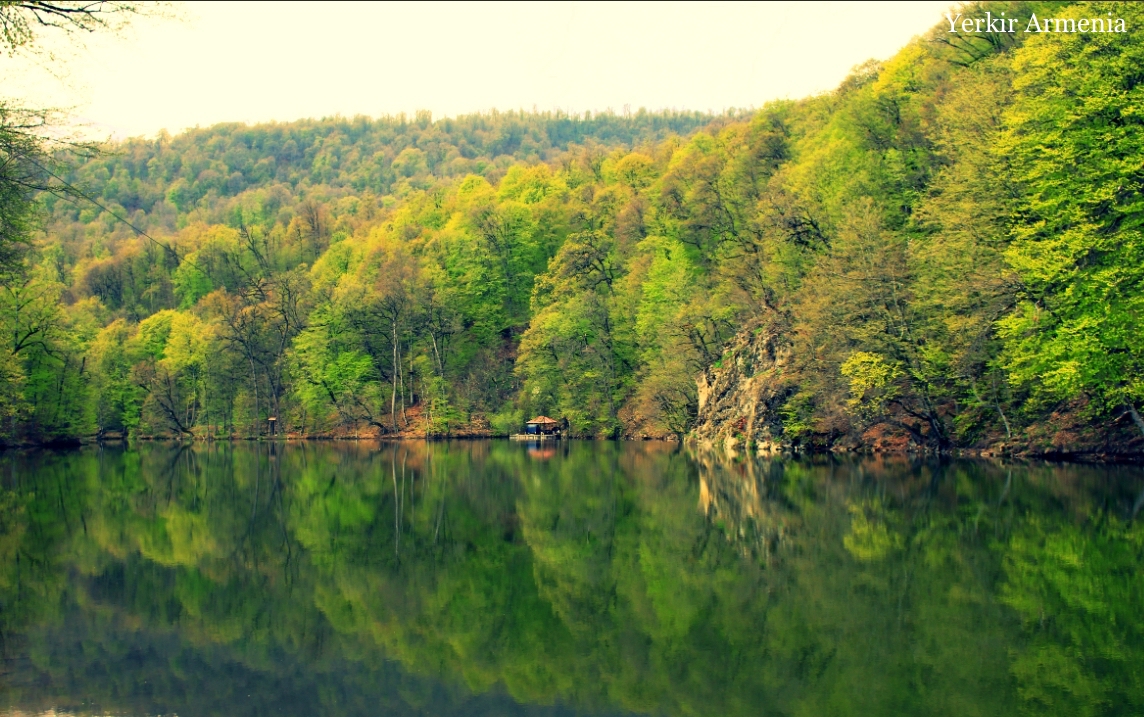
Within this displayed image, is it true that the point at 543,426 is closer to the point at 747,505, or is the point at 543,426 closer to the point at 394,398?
the point at 394,398

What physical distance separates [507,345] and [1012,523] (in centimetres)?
7871

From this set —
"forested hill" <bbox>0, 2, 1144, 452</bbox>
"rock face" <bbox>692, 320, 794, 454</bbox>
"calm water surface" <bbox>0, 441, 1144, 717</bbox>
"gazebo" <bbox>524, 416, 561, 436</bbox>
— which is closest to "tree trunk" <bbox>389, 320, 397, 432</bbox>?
"forested hill" <bbox>0, 2, 1144, 452</bbox>

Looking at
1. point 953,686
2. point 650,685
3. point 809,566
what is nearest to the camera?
point 953,686

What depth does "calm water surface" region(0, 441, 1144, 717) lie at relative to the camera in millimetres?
9812

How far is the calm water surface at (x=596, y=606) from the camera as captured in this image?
32.2 feet

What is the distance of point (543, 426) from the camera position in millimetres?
81250

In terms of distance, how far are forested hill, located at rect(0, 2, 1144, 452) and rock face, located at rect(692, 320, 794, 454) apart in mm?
281

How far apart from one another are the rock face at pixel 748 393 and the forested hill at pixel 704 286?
0.92 feet

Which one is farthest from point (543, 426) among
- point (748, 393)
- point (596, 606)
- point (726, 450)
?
point (596, 606)

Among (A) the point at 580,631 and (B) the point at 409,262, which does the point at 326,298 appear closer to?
(B) the point at 409,262

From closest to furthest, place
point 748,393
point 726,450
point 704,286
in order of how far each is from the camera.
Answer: point 726,450 → point 748,393 → point 704,286

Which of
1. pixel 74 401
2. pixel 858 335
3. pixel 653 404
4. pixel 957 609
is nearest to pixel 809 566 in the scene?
pixel 957 609

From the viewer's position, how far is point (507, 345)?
96.4 m

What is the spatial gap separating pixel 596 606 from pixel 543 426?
67.8m
